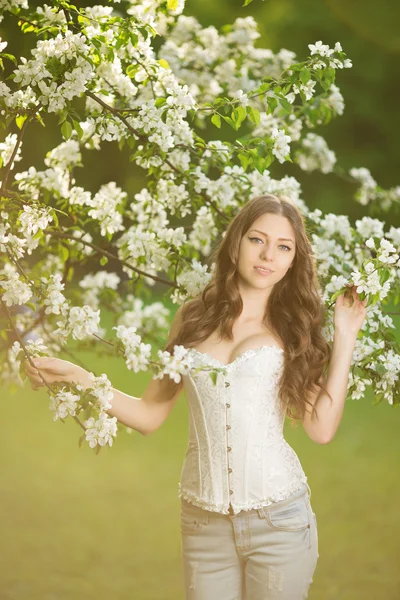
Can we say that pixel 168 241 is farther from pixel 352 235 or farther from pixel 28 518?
pixel 28 518

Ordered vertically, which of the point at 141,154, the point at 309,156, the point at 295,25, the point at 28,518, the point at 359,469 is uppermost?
the point at 295,25

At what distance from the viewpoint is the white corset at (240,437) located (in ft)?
6.21

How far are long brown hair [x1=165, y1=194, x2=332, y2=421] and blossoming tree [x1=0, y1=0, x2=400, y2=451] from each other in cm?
8

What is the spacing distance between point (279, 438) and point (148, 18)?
3.48ft

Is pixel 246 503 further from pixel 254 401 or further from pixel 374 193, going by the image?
pixel 374 193

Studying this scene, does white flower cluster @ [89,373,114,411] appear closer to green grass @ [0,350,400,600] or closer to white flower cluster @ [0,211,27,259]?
white flower cluster @ [0,211,27,259]

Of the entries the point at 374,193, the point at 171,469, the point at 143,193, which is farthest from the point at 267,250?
the point at 171,469

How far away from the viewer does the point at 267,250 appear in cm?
196

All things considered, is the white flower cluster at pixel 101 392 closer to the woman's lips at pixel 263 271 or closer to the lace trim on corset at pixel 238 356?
the lace trim on corset at pixel 238 356

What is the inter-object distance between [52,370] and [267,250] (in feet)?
1.83

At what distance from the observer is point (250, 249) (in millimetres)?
1977

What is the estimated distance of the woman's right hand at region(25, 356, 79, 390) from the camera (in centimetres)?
190

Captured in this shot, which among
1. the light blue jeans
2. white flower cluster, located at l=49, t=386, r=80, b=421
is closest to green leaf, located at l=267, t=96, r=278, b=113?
white flower cluster, located at l=49, t=386, r=80, b=421

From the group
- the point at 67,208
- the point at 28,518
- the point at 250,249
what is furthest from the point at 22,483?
the point at 250,249
